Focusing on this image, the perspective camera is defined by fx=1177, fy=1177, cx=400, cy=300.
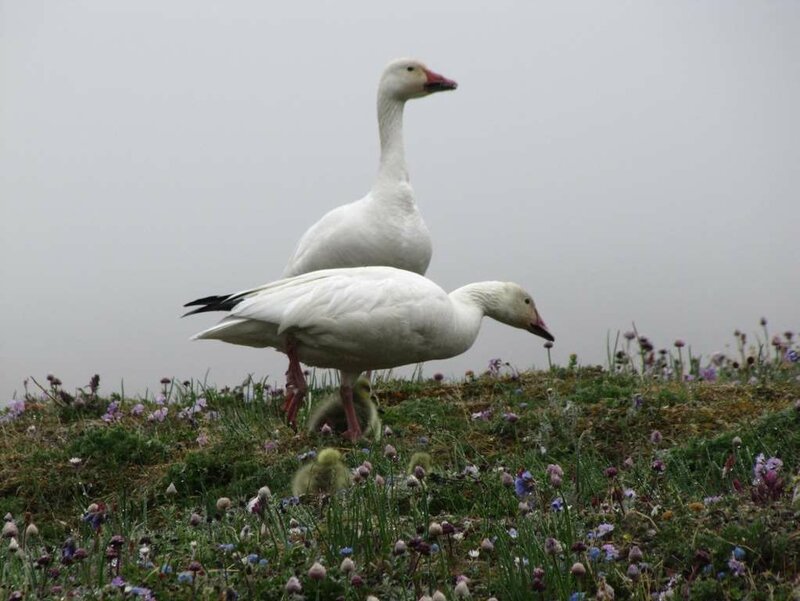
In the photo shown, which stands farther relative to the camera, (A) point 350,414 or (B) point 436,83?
(B) point 436,83

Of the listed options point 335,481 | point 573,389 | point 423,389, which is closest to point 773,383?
point 573,389

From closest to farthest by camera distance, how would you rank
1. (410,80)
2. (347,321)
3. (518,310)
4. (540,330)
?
(347,321), (518,310), (540,330), (410,80)

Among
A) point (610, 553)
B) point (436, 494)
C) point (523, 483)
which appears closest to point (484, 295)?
point (436, 494)

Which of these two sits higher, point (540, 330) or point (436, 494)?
point (540, 330)

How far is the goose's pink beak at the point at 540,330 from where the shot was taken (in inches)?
364

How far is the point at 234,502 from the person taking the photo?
20.0 ft

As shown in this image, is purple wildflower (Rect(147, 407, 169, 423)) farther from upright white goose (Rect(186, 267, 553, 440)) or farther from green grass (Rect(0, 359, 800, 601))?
upright white goose (Rect(186, 267, 553, 440))

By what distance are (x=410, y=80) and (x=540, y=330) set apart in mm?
3045

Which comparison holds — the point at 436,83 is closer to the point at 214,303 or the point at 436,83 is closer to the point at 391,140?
the point at 391,140

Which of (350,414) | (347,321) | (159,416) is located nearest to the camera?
(347,321)

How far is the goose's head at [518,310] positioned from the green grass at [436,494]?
458mm

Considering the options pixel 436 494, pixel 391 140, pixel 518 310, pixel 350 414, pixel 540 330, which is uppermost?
pixel 391 140

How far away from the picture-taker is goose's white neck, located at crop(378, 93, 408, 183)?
10.6 m

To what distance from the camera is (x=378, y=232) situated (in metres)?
9.80
